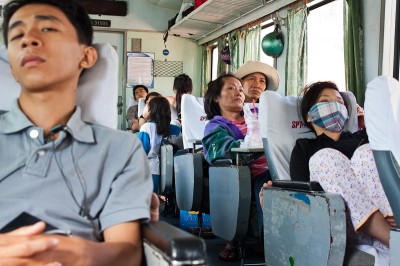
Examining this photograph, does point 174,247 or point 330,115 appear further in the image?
point 330,115

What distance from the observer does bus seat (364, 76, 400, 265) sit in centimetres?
151

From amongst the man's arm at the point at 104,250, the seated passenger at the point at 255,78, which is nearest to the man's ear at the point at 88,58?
the man's arm at the point at 104,250

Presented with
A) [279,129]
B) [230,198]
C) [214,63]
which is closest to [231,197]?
[230,198]

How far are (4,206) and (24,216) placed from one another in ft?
0.24

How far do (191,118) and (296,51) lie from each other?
1.76 m

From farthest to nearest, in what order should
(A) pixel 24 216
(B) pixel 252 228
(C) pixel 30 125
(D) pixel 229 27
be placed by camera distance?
(D) pixel 229 27 → (B) pixel 252 228 → (C) pixel 30 125 → (A) pixel 24 216

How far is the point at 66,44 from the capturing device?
135 cm

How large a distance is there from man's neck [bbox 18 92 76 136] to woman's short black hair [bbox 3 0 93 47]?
0.19 metres

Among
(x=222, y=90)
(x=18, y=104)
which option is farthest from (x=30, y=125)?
(x=222, y=90)

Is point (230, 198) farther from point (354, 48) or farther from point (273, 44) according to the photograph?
point (273, 44)

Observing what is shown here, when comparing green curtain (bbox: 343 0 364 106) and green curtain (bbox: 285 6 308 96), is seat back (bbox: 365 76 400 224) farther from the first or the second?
green curtain (bbox: 285 6 308 96)

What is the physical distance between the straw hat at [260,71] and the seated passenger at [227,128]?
325mm

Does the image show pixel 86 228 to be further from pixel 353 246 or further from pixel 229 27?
pixel 229 27

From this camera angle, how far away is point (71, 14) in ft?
4.62
